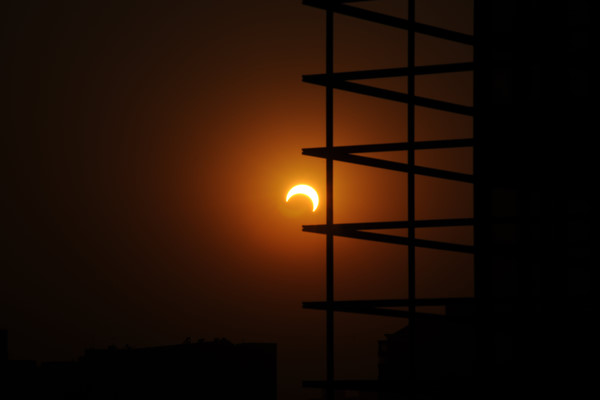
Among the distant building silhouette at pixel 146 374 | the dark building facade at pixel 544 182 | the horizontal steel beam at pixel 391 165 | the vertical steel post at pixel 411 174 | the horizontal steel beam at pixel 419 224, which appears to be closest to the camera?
the dark building facade at pixel 544 182

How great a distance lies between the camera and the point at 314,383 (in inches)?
422

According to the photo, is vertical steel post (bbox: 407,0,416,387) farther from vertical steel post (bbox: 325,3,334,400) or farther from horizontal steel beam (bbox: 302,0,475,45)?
vertical steel post (bbox: 325,3,334,400)

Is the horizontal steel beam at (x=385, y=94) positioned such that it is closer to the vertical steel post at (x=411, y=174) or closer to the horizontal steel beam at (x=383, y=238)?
the vertical steel post at (x=411, y=174)

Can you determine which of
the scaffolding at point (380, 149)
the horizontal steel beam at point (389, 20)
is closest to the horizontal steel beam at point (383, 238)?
the scaffolding at point (380, 149)

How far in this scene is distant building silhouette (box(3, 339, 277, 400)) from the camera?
40.5m

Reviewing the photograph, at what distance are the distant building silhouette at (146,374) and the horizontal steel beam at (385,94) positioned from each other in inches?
1265

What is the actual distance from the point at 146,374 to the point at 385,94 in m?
34.1

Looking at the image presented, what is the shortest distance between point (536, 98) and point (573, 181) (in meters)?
1.52

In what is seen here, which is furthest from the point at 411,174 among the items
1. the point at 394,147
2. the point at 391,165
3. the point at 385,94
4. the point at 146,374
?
the point at 146,374

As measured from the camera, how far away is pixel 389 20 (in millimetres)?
11078

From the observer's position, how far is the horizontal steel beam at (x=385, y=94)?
1080 centimetres

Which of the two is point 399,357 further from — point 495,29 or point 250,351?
point 495,29

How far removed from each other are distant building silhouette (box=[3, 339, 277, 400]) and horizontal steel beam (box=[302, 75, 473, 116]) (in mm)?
32134

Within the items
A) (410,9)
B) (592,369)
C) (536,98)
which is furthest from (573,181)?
(410,9)
